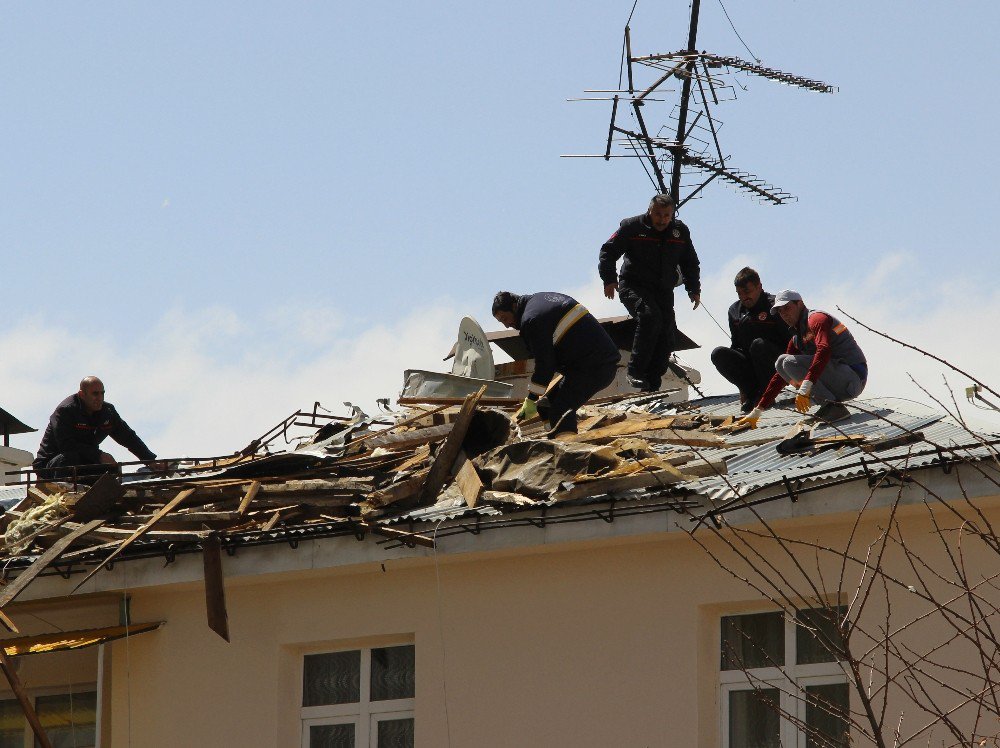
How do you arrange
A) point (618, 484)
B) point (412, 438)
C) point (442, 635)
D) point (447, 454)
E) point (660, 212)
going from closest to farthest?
1. point (618, 484)
2. point (442, 635)
3. point (447, 454)
4. point (412, 438)
5. point (660, 212)

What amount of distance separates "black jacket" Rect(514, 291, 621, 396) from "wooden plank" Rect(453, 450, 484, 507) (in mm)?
1354

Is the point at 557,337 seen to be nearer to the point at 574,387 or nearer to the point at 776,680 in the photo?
the point at 574,387

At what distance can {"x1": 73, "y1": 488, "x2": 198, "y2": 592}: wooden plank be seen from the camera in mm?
10452

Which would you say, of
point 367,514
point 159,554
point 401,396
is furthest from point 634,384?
point 159,554

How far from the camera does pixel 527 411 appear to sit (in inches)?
494

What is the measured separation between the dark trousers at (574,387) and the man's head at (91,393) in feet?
15.6

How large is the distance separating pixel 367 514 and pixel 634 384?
4716 millimetres

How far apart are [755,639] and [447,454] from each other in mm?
2860

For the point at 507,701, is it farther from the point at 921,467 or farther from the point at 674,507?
the point at 921,467

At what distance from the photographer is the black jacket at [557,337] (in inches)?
492

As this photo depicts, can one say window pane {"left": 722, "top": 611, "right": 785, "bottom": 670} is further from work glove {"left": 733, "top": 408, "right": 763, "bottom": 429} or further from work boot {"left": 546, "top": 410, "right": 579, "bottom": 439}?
work boot {"left": 546, "top": 410, "right": 579, "bottom": 439}

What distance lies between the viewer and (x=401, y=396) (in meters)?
15.1

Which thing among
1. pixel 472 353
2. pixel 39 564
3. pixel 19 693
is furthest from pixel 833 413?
pixel 19 693

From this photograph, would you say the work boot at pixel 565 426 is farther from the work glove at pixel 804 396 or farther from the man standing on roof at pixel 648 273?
the man standing on roof at pixel 648 273
